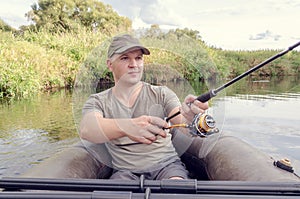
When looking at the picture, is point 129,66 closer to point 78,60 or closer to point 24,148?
point 24,148

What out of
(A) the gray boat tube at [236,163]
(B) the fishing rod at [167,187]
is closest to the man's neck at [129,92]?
(B) the fishing rod at [167,187]

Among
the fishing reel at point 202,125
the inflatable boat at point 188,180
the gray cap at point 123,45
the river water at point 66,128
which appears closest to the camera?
the inflatable boat at point 188,180

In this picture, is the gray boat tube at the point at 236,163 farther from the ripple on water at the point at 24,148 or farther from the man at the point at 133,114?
the ripple on water at the point at 24,148

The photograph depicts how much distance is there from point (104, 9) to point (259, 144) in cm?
2273

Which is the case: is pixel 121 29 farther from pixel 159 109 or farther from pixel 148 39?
pixel 159 109

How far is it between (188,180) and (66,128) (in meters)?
3.85

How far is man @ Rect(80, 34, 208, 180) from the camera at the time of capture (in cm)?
153

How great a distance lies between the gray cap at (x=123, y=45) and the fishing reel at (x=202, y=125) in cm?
38

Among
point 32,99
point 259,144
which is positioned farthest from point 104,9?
point 259,144

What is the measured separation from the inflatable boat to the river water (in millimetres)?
337

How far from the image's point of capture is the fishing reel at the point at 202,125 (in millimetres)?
1438

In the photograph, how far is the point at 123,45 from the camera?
156cm

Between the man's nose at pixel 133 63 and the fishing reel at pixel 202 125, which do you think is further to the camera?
the man's nose at pixel 133 63

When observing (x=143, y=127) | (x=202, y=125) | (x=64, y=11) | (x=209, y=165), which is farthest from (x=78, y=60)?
(x=64, y=11)
